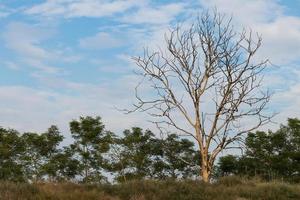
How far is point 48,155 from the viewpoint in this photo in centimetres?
4162

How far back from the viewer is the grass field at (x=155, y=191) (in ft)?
45.5

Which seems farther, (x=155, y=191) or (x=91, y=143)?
(x=91, y=143)

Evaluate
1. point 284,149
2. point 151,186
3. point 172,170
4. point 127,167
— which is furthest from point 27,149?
point 151,186

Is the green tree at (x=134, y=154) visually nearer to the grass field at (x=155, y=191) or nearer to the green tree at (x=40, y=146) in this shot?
the green tree at (x=40, y=146)

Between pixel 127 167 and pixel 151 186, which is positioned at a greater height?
pixel 127 167

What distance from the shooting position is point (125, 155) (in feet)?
139

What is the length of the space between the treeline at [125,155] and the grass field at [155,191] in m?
22.0

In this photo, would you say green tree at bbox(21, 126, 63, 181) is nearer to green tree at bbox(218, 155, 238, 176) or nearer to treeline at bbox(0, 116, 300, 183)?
treeline at bbox(0, 116, 300, 183)

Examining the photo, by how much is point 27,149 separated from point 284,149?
21.6 m

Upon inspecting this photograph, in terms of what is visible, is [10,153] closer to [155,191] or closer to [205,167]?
[205,167]

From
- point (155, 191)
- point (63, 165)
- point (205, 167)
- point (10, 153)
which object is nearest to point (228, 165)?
point (63, 165)

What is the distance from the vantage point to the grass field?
13.9m

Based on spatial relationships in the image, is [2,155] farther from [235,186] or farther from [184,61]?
[235,186]

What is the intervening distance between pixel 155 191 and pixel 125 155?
89.4 ft
